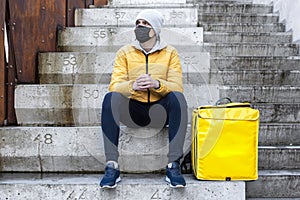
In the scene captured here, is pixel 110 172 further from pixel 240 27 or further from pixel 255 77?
pixel 240 27

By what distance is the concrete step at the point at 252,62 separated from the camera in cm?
301

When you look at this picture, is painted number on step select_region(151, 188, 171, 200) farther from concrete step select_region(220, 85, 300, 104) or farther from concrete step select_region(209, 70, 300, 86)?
concrete step select_region(209, 70, 300, 86)

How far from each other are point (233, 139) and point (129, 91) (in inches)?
23.4

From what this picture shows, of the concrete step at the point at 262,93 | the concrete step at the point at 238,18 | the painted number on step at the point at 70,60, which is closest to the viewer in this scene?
the concrete step at the point at 262,93

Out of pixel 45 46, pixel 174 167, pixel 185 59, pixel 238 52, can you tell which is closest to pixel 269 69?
pixel 238 52

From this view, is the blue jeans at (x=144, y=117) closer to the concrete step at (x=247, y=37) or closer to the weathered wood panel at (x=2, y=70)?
the weathered wood panel at (x=2, y=70)

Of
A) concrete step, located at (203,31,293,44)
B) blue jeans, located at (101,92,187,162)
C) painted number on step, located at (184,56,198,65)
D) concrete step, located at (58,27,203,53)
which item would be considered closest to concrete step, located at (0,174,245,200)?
blue jeans, located at (101,92,187,162)

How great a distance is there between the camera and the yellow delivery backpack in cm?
196

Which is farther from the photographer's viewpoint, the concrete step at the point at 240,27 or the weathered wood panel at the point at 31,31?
the concrete step at the point at 240,27

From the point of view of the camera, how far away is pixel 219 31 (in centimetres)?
353

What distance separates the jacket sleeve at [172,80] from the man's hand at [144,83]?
0.14 feet

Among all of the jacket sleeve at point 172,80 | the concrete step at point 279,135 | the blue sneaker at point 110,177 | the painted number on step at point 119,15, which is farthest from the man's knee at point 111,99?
the painted number on step at point 119,15

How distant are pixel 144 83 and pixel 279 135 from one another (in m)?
0.94

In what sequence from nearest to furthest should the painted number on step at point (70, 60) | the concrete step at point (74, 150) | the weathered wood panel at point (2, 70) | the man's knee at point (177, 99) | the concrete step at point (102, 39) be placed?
1. the man's knee at point (177, 99)
2. the concrete step at point (74, 150)
3. the weathered wood panel at point (2, 70)
4. the painted number on step at point (70, 60)
5. the concrete step at point (102, 39)
